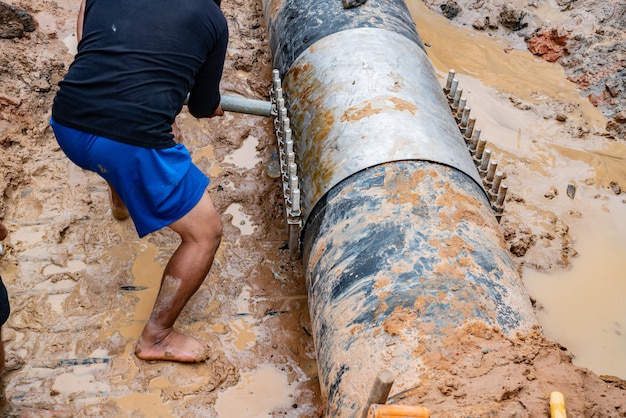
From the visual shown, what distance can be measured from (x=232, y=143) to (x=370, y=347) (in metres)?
2.10

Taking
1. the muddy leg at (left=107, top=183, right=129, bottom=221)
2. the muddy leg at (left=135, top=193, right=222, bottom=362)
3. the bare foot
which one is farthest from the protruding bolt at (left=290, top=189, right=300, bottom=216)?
the muddy leg at (left=107, top=183, right=129, bottom=221)

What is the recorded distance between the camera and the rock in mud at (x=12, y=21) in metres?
3.79

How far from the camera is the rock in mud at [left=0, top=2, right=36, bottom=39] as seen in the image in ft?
12.4

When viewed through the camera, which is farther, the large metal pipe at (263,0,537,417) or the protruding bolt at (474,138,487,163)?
the protruding bolt at (474,138,487,163)

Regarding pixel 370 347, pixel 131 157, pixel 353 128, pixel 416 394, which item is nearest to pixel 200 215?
pixel 131 157

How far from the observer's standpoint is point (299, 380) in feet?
7.93

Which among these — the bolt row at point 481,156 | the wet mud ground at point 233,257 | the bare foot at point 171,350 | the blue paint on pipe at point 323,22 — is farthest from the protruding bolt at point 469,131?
the bare foot at point 171,350

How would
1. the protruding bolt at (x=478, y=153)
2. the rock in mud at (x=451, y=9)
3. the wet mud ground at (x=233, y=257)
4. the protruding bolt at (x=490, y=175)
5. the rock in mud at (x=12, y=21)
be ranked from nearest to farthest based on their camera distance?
the wet mud ground at (x=233, y=257), the protruding bolt at (x=490, y=175), the protruding bolt at (x=478, y=153), the rock in mud at (x=12, y=21), the rock in mud at (x=451, y=9)

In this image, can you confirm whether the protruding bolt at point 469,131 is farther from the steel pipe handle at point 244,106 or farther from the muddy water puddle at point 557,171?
the steel pipe handle at point 244,106

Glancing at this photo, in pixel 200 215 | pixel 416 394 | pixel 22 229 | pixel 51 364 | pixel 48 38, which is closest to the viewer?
pixel 416 394

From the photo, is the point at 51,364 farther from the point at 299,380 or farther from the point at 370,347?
the point at 370,347

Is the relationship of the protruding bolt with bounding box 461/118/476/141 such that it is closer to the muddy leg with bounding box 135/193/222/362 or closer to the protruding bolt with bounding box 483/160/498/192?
the protruding bolt with bounding box 483/160/498/192

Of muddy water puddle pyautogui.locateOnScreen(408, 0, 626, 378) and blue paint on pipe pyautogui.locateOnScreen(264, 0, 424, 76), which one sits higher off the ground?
blue paint on pipe pyautogui.locateOnScreen(264, 0, 424, 76)

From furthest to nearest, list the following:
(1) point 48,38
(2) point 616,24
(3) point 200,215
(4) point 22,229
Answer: (2) point 616,24, (1) point 48,38, (4) point 22,229, (3) point 200,215
